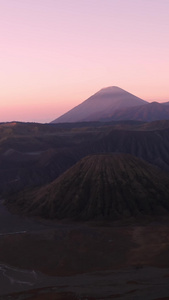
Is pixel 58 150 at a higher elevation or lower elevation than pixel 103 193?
higher

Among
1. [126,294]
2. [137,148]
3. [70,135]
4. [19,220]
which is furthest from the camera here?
[70,135]

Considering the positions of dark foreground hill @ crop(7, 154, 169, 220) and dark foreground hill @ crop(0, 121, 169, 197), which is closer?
dark foreground hill @ crop(7, 154, 169, 220)

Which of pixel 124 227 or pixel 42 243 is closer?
pixel 42 243

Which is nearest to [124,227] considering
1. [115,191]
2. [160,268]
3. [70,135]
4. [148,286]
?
[115,191]

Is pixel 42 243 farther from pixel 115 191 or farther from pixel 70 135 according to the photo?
pixel 70 135

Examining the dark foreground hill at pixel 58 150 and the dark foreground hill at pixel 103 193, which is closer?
the dark foreground hill at pixel 103 193

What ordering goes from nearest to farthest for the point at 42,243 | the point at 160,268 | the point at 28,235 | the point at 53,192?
the point at 160,268 < the point at 42,243 < the point at 28,235 < the point at 53,192

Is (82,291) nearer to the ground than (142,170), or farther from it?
nearer to the ground

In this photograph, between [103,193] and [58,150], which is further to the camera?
[58,150]
